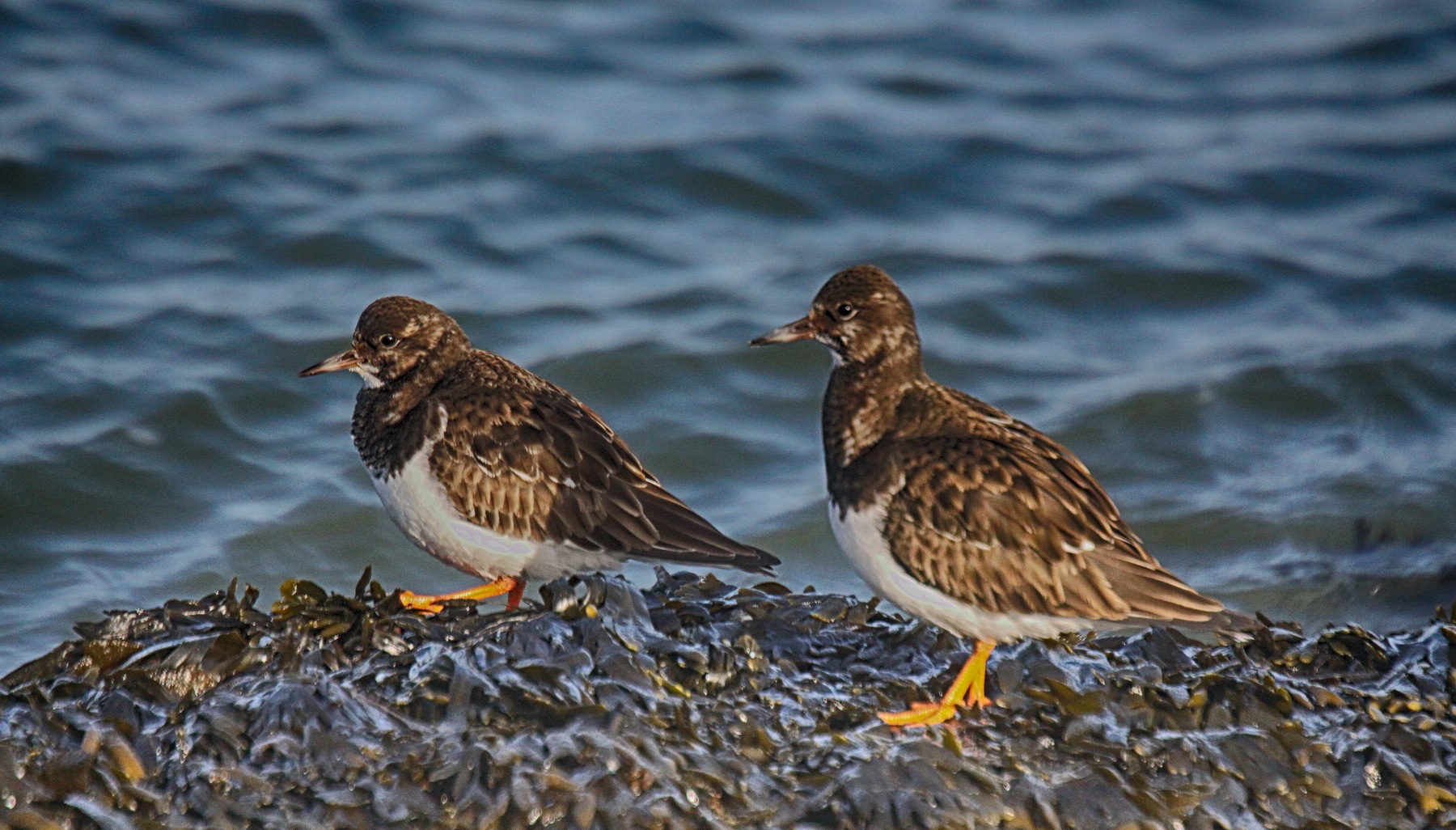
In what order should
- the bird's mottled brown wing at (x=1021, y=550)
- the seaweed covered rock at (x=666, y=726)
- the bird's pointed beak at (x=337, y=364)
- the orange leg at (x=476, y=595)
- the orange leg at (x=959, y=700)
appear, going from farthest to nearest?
the bird's pointed beak at (x=337, y=364)
the orange leg at (x=476, y=595)
the bird's mottled brown wing at (x=1021, y=550)
the orange leg at (x=959, y=700)
the seaweed covered rock at (x=666, y=726)

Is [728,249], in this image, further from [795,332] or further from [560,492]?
[560,492]

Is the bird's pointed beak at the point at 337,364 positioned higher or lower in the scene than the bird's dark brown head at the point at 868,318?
higher

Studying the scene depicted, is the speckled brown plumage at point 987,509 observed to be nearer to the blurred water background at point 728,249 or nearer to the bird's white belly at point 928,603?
the bird's white belly at point 928,603

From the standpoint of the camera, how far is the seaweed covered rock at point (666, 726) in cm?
389

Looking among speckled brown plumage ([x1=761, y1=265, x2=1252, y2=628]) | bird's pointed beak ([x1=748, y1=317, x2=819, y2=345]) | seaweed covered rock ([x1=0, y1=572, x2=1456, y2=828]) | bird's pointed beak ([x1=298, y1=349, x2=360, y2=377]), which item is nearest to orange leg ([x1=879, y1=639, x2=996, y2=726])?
seaweed covered rock ([x1=0, y1=572, x2=1456, y2=828])

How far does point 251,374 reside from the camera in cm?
855

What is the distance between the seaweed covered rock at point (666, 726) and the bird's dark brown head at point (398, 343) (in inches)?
42.1

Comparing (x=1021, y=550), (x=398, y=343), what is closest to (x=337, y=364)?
(x=398, y=343)

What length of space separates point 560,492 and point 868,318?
3.99ft

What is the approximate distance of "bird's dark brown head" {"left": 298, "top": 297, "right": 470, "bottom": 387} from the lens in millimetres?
5484

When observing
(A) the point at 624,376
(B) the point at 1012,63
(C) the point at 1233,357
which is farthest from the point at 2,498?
(B) the point at 1012,63

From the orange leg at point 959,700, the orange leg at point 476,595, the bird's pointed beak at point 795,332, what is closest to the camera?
the orange leg at point 959,700

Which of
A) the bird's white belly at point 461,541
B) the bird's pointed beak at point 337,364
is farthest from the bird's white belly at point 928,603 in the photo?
the bird's pointed beak at point 337,364

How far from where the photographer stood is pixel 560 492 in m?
5.12
